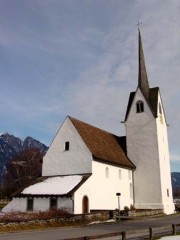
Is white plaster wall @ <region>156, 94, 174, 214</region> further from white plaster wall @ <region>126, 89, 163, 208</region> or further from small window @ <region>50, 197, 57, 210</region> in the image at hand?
small window @ <region>50, 197, 57, 210</region>

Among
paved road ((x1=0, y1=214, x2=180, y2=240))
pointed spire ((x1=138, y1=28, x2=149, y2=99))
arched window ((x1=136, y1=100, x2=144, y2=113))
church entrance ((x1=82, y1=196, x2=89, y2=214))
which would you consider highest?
pointed spire ((x1=138, y1=28, x2=149, y2=99))

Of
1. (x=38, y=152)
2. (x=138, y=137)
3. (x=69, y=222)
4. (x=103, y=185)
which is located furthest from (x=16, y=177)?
(x=69, y=222)

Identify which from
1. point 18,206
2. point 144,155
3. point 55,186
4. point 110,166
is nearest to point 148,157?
point 144,155

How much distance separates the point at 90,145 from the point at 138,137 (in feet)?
38.0

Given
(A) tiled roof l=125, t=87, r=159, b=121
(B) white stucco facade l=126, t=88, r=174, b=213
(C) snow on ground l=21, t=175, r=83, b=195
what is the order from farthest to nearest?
(A) tiled roof l=125, t=87, r=159, b=121 < (B) white stucco facade l=126, t=88, r=174, b=213 < (C) snow on ground l=21, t=175, r=83, b=195

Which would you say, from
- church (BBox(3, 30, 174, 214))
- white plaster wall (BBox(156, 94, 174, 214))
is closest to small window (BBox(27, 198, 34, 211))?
church (BBox(3, 30, 174, 214))

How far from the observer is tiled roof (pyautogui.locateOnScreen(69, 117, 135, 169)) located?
3906cm

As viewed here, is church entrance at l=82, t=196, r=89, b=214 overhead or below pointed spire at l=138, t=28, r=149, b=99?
below

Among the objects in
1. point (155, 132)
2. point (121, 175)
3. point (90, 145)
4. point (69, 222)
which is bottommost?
point (69, 222)

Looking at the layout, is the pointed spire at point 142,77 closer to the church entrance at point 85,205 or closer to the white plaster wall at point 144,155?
the white plaster wall at point 144,155

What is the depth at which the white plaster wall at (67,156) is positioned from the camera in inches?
1479

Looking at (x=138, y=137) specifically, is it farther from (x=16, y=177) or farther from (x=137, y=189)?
(x=16, y=177)

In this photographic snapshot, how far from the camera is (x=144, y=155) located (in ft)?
154

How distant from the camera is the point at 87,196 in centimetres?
3459
